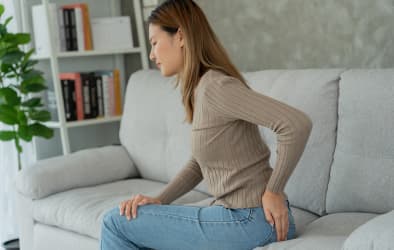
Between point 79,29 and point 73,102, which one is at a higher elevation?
point 79,29

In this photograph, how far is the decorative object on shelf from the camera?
3.33 m

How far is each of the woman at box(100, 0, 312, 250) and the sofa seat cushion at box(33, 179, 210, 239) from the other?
517 mm

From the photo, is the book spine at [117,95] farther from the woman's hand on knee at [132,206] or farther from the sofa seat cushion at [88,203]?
the woman's hand on knee at [132,206]

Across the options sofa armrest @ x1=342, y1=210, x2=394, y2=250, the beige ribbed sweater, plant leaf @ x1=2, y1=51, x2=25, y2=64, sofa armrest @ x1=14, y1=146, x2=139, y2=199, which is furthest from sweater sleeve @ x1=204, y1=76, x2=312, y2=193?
plant leaf @ x1=2, y1=51, x2=25, y2=64

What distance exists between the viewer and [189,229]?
191cm

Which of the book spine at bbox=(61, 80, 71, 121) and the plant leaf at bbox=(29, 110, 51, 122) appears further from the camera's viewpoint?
the book spine at bbox=(61, 80, 71, 121)

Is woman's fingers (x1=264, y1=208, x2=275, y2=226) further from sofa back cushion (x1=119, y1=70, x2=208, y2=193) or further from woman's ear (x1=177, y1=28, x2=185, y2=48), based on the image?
sofa back cushion (x1=119, y1=70, x2=208, y2=193)

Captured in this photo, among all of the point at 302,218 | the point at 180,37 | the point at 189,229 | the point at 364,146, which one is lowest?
the point at 302,218

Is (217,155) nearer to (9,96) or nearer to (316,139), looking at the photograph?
(316,139)

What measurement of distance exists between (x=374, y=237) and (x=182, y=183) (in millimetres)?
793

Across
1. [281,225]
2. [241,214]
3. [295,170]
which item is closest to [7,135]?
[295,170]

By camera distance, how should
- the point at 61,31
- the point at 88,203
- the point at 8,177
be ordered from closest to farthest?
the point at 88,203 → the point at 61,31 → the point at 8,177

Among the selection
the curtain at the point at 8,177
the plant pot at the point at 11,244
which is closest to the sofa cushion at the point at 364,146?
the plant pot at the point at 11,244

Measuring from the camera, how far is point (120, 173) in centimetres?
311
